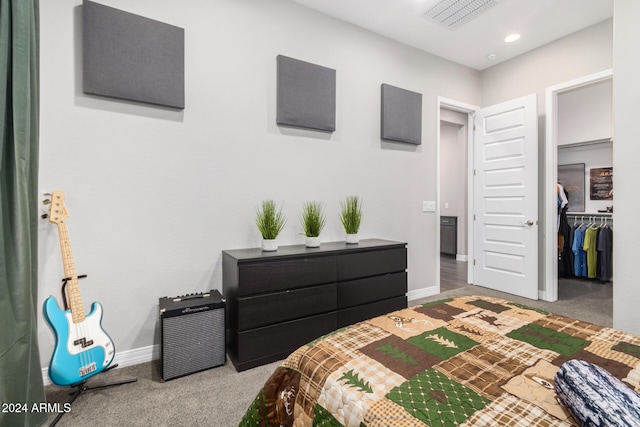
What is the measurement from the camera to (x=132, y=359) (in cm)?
224

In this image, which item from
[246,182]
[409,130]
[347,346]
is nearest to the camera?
[347,346]

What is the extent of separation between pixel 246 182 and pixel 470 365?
2.11 meters

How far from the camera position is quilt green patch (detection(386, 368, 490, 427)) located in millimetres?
810

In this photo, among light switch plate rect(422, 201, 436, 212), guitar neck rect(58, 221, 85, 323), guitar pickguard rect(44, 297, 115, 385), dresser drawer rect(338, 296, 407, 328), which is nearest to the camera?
guitar pickguard rect(44, 297, 115, 385)

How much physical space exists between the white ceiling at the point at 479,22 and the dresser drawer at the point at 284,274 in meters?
2.39

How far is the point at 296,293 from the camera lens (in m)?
2.38

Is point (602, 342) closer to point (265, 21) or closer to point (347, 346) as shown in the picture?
point (347, 346)

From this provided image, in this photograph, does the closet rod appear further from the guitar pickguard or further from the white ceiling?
the guitar pickguard

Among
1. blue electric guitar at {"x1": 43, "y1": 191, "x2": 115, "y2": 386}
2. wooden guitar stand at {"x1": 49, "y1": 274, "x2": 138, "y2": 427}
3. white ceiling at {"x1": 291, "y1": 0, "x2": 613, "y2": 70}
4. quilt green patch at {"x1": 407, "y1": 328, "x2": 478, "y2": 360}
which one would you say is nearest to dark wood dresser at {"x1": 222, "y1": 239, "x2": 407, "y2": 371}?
wooden guitar stand at {"x1": 49, "y1": 274, "x2": 138, "y2": 427}

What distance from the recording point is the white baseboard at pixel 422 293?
369cm

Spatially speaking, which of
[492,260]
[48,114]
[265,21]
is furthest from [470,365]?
[492,260]

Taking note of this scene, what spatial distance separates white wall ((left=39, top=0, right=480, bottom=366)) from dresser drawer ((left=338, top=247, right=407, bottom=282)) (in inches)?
19.6

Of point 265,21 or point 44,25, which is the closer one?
point 44,25

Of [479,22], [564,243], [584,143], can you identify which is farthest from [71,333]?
[584,143]
